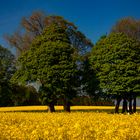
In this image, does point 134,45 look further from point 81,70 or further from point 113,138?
point 113,138

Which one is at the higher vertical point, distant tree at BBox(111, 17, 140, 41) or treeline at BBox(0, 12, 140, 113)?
distant tree at BBox(111, 17, 140, 41)

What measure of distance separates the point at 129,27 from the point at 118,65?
15273 mm

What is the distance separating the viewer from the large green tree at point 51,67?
52.0m

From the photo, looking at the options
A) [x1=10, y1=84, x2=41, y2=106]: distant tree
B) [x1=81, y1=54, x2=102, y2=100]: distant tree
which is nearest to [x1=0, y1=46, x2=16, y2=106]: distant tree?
[x1=81, y1=54, x2=102, y2=100]: distant tree

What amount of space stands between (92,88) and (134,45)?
644cm

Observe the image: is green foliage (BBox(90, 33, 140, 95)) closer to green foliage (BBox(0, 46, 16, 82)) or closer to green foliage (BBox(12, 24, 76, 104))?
green foliage (BBox(12, 24, 76, 104))

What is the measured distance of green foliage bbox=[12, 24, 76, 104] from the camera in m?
52.0

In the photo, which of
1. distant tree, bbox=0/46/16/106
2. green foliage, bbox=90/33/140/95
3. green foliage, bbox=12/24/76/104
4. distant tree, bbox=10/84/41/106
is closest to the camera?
green foliage, bbox=90/33/140/95

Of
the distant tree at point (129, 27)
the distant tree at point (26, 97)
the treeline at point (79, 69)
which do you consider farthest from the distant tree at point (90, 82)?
the distant tree at point (26, 97)

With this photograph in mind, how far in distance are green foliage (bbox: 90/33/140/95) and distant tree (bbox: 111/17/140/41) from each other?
911 centimetres

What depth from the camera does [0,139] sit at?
43.4 ft

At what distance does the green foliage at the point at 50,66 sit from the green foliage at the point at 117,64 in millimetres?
3036

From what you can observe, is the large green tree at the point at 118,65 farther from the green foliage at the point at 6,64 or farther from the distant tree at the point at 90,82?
the green foliage at the point at 6,64

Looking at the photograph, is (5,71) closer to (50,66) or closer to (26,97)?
(50,66)
